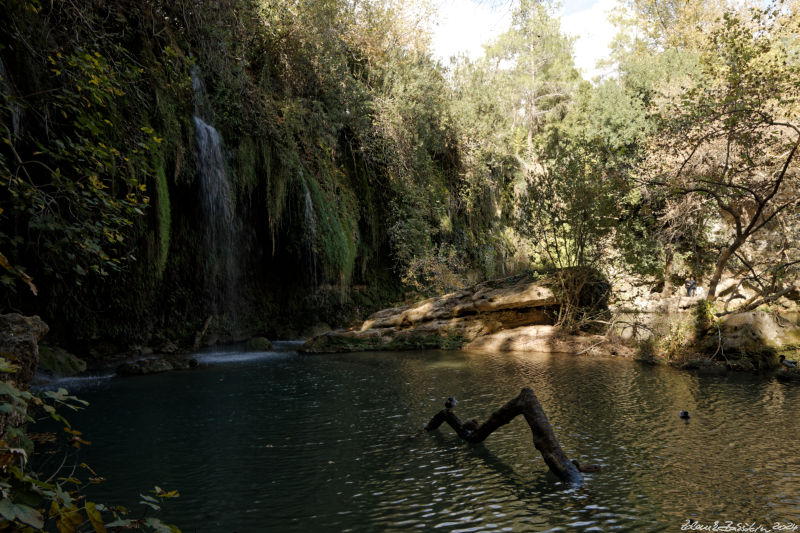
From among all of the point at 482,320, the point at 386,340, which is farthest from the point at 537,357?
the point at 386,340

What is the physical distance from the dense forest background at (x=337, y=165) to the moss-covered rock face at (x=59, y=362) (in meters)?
0.82

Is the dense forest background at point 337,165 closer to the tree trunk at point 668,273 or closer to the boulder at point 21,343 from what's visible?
the tree trunk at point 668,273

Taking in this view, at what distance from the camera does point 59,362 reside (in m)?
10.5

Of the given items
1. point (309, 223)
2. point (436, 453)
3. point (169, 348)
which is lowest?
point (436, 453)

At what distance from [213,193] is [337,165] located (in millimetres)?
6394

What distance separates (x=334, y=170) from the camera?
17.0 meters

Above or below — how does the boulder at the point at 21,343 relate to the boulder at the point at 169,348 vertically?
above

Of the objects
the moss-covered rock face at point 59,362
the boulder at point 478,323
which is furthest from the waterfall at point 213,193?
the moss-covered rock face at point 59,362

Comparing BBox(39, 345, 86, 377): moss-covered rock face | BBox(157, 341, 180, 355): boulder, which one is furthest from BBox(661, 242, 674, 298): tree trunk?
BBox(39, 345, 86, 377): moss-covered rock face

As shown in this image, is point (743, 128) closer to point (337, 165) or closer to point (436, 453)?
point (436, 453)

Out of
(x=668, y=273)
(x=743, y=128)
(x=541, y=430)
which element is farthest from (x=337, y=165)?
(x=541, y=430)


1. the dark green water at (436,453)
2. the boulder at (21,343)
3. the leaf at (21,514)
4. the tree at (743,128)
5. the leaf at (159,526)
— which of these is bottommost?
the dark green water at (436,453)

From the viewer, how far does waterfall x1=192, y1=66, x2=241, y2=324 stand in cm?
1186

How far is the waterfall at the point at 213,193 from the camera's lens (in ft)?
38.9
